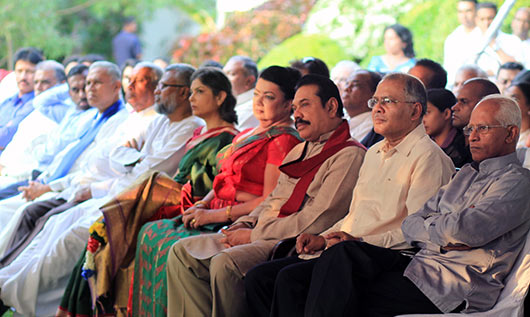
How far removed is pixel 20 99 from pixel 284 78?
475 centimetres

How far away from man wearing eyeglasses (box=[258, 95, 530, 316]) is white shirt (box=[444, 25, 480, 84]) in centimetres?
475

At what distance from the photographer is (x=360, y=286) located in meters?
3.54

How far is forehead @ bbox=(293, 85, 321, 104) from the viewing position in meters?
4.54

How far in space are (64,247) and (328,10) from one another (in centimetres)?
811

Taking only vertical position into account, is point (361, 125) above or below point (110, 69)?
below

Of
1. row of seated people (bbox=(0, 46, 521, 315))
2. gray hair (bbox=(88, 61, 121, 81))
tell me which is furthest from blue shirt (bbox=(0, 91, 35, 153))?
row of seated people (bbox=(0, 46, 521, 315))

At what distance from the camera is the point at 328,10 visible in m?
12.9

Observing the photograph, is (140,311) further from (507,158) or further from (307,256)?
(507,158)

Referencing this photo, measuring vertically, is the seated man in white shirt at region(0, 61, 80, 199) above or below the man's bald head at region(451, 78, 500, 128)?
below

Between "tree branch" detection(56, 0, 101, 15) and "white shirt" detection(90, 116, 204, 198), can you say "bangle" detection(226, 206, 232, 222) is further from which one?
"tree branch" detection(56, 0, 101, 15)

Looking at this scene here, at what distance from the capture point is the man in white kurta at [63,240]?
5797mm

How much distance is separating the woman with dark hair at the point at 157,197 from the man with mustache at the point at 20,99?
3358 mm

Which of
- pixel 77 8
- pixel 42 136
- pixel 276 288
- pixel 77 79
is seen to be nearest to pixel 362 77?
pixel 276 288

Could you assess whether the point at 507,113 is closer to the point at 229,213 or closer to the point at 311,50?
the point at 229,213
